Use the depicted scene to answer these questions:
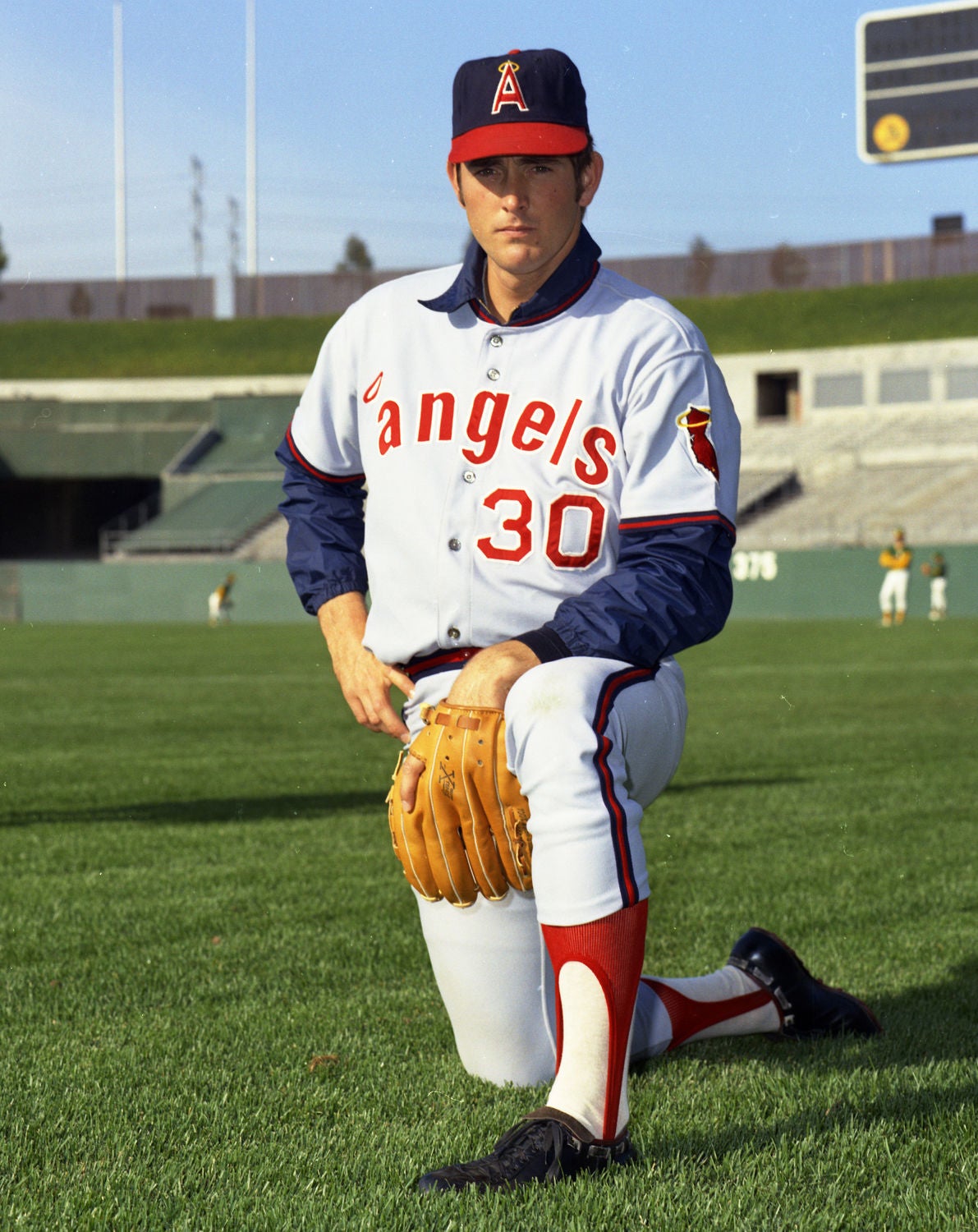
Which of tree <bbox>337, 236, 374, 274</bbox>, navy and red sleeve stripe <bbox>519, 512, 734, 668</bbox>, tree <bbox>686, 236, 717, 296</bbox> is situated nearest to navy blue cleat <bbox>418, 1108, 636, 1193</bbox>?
navy and red sleeve stripe <bbox>519, 512, 734, 668</bbox>

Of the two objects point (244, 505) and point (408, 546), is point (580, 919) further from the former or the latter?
point (244, 505)

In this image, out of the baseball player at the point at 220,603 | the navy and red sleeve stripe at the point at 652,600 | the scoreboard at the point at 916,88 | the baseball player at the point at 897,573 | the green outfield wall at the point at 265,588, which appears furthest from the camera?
the baseball player at the point at 220,603

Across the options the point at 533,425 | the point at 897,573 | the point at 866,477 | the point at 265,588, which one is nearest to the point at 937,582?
the point at 897,573

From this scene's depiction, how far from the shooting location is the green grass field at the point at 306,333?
4303 centimetres

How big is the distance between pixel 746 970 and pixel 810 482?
3731 centimetres

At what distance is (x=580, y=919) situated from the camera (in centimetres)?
235

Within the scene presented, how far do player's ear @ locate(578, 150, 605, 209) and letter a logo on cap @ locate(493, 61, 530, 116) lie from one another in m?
0.22

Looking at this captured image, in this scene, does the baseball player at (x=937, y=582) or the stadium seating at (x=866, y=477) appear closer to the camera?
the baseball player at (x=937, y=582)

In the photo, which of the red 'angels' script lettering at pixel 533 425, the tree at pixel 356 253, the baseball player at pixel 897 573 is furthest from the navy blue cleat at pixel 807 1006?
the tree at pixel 356 253

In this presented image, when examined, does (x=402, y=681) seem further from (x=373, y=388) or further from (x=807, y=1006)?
(x=807, y=1006)

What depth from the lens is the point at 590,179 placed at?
292 centimetres

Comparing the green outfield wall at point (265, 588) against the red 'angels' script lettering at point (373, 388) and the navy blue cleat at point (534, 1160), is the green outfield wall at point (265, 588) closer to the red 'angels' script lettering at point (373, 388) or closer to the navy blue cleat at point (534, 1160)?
the red 'angels' script lettering at point (373, 388)

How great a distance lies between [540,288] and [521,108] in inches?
14.6

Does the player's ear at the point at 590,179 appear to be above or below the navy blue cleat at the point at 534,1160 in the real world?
above
